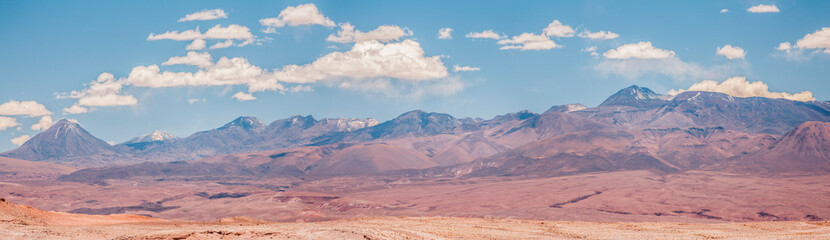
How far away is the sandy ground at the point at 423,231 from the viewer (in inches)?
1740

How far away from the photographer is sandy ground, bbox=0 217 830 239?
145ft

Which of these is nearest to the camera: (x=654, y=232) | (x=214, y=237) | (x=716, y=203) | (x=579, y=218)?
(x=214, y=237)

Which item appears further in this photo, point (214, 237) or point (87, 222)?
point (87, 222)

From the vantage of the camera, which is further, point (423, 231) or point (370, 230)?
point (423, 231)

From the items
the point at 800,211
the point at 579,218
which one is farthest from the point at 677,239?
the point at 800,211

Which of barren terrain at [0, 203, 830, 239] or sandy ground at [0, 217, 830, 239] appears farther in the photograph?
barren terrain at [0, 203, 830, 239]

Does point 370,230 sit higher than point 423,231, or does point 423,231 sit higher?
point 370,230

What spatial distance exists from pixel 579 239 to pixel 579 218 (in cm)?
9426

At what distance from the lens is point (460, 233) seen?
5375 cm

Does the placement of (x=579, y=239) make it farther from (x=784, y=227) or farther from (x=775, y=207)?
(x=775, y=207)

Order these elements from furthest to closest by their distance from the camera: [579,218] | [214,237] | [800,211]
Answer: [800,211], [579,218], [214,237]

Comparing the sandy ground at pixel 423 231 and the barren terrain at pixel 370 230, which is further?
the barren terrain at pixel 370 230

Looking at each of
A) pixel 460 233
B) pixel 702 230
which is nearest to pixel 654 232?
pixel 702 230

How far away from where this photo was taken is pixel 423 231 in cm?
5319
